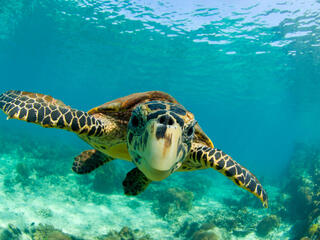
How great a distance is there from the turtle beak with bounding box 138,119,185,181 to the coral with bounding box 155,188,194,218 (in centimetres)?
881

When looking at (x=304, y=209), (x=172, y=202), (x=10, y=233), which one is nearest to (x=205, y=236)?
(x=172, y=202)

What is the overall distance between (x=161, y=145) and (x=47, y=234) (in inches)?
261

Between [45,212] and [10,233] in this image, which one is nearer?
[10,233]

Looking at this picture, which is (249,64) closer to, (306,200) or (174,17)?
(174,17)

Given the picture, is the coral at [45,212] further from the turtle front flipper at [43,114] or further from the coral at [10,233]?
the turtle front flipper at [43,114]

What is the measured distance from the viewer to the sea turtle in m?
2.11

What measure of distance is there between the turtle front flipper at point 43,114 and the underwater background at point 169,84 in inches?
197

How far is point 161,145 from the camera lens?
203 centimetres

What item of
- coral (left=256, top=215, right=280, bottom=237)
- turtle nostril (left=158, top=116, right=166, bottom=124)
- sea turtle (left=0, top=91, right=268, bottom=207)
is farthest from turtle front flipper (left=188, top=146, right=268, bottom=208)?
coral (left=256, top=215, right=280, bottom=237)

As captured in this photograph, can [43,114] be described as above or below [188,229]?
above

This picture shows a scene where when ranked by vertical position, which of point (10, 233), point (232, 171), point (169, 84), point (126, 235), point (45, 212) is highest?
point (169, 84)

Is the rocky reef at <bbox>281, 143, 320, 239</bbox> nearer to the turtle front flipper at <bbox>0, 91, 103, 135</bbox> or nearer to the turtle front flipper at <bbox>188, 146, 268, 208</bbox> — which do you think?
the turtle front flipper at <bbox>188, 146, 268, 208</bbox>

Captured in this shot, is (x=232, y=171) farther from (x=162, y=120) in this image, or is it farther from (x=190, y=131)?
(x=162, y=120)

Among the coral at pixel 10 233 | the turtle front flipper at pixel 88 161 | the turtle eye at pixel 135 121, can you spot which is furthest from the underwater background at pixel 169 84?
the turtle eye at pixel 135 121
